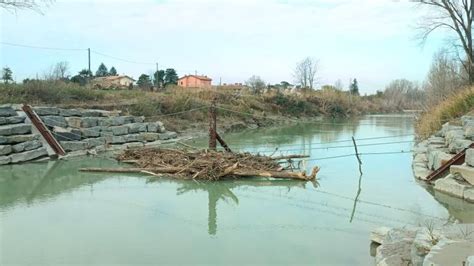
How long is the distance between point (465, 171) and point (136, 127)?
38.0ft

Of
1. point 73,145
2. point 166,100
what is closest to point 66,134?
point 73,145

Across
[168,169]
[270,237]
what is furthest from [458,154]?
[168,169]

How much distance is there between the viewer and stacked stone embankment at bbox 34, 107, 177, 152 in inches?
556

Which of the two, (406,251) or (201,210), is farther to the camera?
(201,210)

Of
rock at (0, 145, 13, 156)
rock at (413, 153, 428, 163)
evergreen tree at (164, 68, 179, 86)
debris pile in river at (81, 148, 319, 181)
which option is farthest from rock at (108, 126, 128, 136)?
evergreen tree at (164, 68, 179, 86)

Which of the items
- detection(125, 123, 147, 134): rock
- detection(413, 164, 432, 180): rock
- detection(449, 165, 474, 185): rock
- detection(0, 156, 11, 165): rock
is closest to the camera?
detection(449, 165, 474, 185): rock

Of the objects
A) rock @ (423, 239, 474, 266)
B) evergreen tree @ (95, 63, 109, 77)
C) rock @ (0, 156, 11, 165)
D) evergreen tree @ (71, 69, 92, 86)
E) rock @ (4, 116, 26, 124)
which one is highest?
evergreen tree @ (95, 63, 109, 77)

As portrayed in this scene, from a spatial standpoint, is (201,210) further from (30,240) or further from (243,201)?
(30,240)

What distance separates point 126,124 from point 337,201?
1057 cm

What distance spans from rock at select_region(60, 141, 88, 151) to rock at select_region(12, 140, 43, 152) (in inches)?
28.0

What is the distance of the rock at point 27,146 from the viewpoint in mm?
12367

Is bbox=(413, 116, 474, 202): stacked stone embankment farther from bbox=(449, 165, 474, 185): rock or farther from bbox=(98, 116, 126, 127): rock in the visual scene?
bbox=(98, 116, 126, 127): rock

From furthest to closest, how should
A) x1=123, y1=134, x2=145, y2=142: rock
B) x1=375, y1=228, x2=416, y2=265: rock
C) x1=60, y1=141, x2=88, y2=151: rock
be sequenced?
x1=123, y1=134, x2=145, y2=142: rock → x1=60, y1=141, x2=88, y2=151: rock → x1=375, y1=228, x2=416, y2=265: rock

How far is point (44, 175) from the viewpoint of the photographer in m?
10.9
